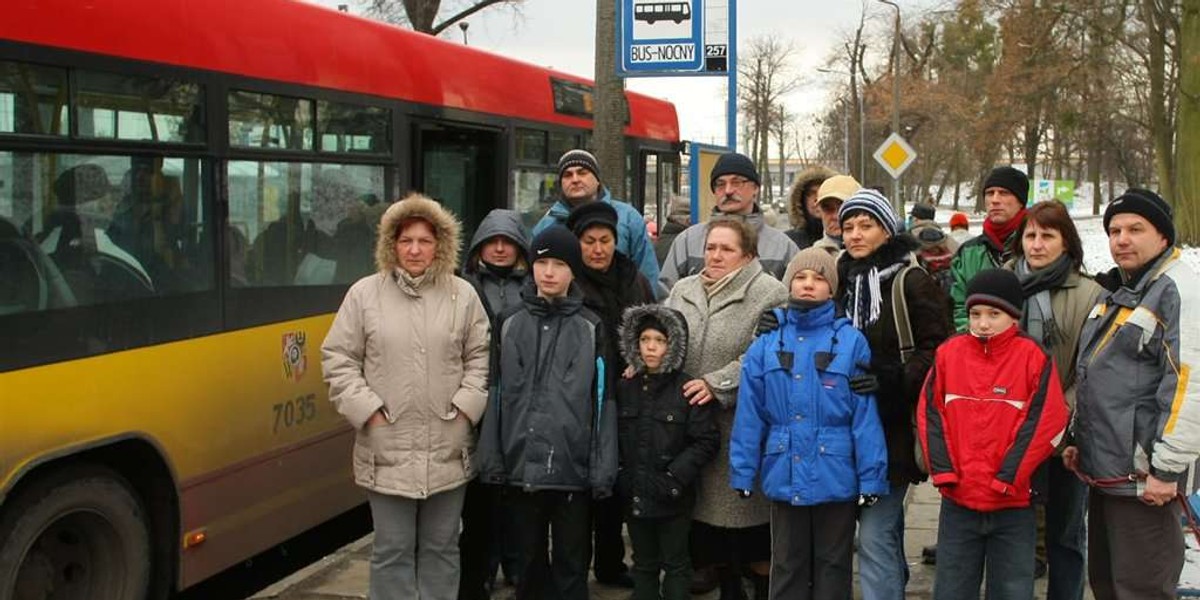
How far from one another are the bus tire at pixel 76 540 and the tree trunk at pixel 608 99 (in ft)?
17.8

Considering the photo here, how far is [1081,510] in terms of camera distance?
4.75m

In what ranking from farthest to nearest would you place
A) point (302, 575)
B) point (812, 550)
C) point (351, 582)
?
point (302, 575)
point (351, 582)
point (812, 550)

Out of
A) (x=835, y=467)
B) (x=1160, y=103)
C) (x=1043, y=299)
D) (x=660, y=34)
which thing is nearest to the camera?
(x=835, y=467)

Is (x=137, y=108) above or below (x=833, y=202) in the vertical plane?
above

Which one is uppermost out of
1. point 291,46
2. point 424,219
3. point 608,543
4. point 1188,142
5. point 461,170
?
point 1188,142

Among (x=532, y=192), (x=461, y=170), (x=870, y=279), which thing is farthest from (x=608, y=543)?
(x=532, y=192)

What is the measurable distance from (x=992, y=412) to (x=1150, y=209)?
90cm

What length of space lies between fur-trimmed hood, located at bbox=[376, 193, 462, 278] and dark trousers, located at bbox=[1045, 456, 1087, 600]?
2542mm

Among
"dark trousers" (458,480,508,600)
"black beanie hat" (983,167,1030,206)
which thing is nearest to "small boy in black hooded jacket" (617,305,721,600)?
"dark trousers" (458,480,508,600)

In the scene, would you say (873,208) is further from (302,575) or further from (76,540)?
(76,540)

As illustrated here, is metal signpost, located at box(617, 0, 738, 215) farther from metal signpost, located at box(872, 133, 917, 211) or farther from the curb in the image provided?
metal signpost, located at box(872, 133, 917, 211)

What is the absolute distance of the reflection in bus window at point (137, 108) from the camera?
4.57 meters

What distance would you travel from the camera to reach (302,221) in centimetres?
607

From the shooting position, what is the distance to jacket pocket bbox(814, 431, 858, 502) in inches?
171
